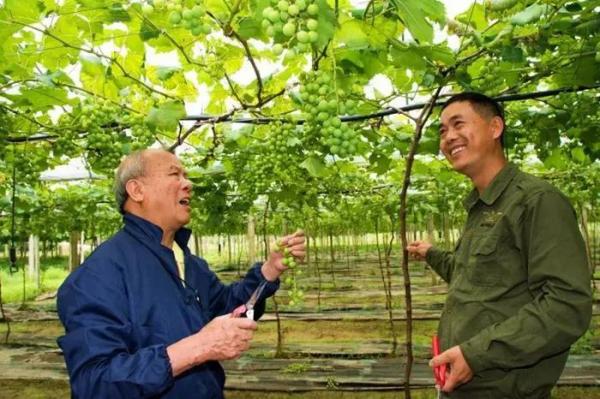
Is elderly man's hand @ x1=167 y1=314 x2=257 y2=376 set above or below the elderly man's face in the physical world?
below

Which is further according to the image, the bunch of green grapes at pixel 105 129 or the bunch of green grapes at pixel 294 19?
the bunch of green grapes at pixel 105 129

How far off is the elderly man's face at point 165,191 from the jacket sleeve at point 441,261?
51.6 inches

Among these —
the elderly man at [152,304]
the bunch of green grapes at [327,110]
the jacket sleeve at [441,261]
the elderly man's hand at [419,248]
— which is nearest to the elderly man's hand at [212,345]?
the elderly man at [152,304]

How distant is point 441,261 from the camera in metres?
2.90

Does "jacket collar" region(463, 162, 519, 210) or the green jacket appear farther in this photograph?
"jacket collar" region(463, 162, 519, 210)

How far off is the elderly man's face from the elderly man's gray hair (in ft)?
0.09

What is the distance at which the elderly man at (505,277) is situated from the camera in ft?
6.23

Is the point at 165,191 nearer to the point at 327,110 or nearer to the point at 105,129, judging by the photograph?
the point at 327,110

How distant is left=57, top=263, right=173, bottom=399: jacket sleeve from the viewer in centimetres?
173

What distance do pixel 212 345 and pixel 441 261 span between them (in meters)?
1.49

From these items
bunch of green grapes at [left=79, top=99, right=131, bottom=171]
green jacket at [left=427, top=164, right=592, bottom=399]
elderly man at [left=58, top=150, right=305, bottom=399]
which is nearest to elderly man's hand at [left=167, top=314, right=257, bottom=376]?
elderly man at [left=58, top=150, right=305, bottom=399]

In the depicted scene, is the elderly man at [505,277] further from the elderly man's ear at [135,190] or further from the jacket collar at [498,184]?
the elderly man's ear at [135,190]

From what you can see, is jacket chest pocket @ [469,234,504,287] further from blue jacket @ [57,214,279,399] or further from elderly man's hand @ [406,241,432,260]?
blue jacket @ [57,214,279,399]

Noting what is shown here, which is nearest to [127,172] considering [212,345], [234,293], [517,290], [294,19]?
[234,293]
